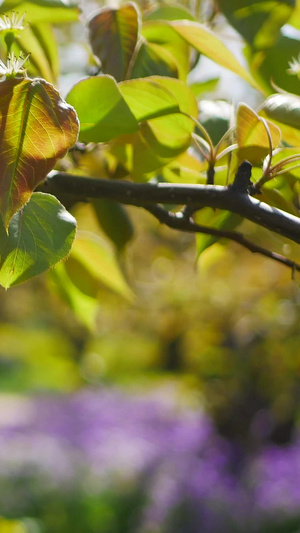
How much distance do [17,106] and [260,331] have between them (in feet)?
9.17

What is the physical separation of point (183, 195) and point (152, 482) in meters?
3.64

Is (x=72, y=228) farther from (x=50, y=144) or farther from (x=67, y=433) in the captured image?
(x=67, y=433)

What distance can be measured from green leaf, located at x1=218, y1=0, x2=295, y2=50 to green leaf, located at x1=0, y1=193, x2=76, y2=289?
0.72 feet

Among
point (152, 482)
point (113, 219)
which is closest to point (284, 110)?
point (113, 219)

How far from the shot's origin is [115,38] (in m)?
0.40

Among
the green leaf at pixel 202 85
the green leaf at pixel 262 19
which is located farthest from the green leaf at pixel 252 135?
the green leaf at pixel 202 85

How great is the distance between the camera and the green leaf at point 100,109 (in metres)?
0.33

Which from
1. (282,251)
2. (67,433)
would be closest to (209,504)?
(67,433)

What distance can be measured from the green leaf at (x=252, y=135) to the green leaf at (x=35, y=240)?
0.39 feet

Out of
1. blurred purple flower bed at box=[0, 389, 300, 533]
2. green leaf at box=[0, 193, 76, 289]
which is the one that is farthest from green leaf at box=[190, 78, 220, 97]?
blurred purple flower bed at box=[0, 389, 300, 533]

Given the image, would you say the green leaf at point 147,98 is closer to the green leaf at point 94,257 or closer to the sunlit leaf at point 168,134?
the sunlit leaf at point 168,134

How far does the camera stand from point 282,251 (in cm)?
44

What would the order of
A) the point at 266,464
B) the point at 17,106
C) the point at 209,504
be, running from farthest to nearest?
the point at 266,464
the point at 209,504
the point at 17,106

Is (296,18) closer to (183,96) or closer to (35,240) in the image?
(183,96)
